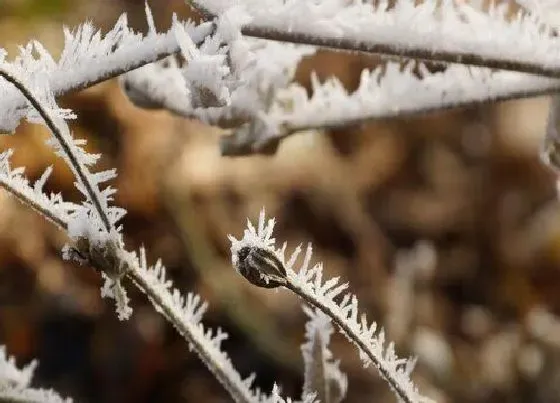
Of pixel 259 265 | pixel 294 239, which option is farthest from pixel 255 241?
pixel 294 239

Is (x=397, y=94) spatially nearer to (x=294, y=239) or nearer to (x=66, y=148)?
(x=66, y=148)

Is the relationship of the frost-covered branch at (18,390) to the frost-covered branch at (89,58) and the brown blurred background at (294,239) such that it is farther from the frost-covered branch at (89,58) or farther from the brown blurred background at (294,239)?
the brown blurred background at (294,239)

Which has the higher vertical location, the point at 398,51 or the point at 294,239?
the point at 398,51

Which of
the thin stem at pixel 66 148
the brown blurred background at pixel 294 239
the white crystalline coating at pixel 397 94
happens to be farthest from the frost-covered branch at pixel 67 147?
the brown blurred background at pixel 294 239

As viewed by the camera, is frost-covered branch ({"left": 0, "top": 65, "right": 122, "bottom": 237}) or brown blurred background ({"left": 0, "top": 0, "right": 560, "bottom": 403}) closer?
frost-covered branch ({"left": 0, "top": 65, "right": 122, "bottom": 237})

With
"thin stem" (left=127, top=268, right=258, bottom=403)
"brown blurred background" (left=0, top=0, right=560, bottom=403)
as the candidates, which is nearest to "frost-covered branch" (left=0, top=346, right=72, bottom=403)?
"thin stem" (left=127, top=268, right=258, bottom=403)

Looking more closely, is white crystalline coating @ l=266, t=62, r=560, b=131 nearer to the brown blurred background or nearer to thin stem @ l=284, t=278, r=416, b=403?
thin stem @ l=284, t=278, r=416, b=403
